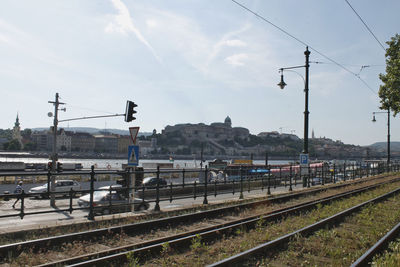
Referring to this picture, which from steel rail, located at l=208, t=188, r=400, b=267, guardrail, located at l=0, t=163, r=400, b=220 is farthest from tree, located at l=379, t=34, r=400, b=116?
steel rail, located at l=208, t=188, r=400, b=267

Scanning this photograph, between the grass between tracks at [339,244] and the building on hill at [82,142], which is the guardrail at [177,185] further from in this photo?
the building on hill at [82,142]

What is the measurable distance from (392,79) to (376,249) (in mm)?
22133

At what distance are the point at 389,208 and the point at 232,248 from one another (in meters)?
8.13

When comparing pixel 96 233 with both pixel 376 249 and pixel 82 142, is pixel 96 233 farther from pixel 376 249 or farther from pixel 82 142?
pixel 82 142

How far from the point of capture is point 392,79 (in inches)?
990

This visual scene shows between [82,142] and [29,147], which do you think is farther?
[82,142]

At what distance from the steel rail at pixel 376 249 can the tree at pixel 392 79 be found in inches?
744

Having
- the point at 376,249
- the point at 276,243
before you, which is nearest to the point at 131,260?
the point at 276,243

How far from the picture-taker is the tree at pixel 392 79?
24.8 metres

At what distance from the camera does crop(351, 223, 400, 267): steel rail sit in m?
5.88

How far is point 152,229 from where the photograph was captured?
29.8 ft

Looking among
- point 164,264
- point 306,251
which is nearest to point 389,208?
point 306,251

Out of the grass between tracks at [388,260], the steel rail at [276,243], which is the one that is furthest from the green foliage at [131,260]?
the grass between tracks at [388,260]

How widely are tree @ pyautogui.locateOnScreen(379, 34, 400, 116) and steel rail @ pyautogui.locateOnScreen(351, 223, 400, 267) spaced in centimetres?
1889
